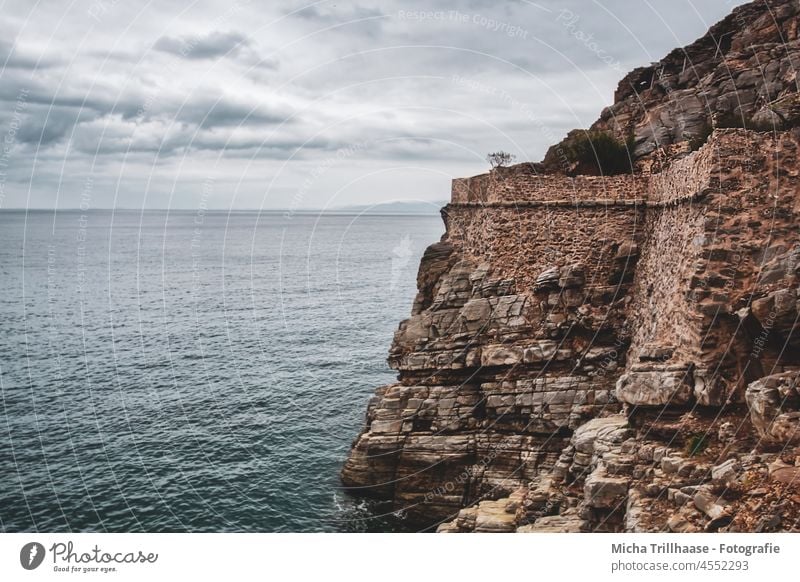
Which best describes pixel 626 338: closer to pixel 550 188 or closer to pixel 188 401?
pixel 550 188

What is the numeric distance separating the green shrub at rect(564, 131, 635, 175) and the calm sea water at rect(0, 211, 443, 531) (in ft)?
58.2

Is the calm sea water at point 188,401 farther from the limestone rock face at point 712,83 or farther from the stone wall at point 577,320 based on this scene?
the limestone rock face at point 712,83

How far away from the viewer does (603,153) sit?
3109 centimetres

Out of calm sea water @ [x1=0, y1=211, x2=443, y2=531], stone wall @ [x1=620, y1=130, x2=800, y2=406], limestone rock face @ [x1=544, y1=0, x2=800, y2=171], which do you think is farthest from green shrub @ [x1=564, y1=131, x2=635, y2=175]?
calm sea water @ [x1=0, y1=211, x2=443, y2=531]

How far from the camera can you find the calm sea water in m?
32.1

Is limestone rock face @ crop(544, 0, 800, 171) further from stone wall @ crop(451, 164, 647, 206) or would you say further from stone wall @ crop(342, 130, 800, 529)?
stone wall @ crop(342, 130, 800, 529)

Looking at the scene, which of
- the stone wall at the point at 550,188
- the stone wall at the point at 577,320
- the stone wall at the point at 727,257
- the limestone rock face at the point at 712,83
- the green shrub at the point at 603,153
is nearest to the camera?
the stone wall at the point at 727,257

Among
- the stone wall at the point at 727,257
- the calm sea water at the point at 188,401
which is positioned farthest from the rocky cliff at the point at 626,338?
the calm sea water at the point at 188,401

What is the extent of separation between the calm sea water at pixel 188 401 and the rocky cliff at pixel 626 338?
599cm

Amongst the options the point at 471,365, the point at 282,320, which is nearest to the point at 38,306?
the point at 282,320

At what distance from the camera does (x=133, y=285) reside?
102m

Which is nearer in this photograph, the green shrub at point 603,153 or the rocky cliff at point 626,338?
the rocky cliff at point 626,338

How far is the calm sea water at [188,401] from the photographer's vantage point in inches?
1264

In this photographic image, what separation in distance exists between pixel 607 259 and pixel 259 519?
62.6 ft
